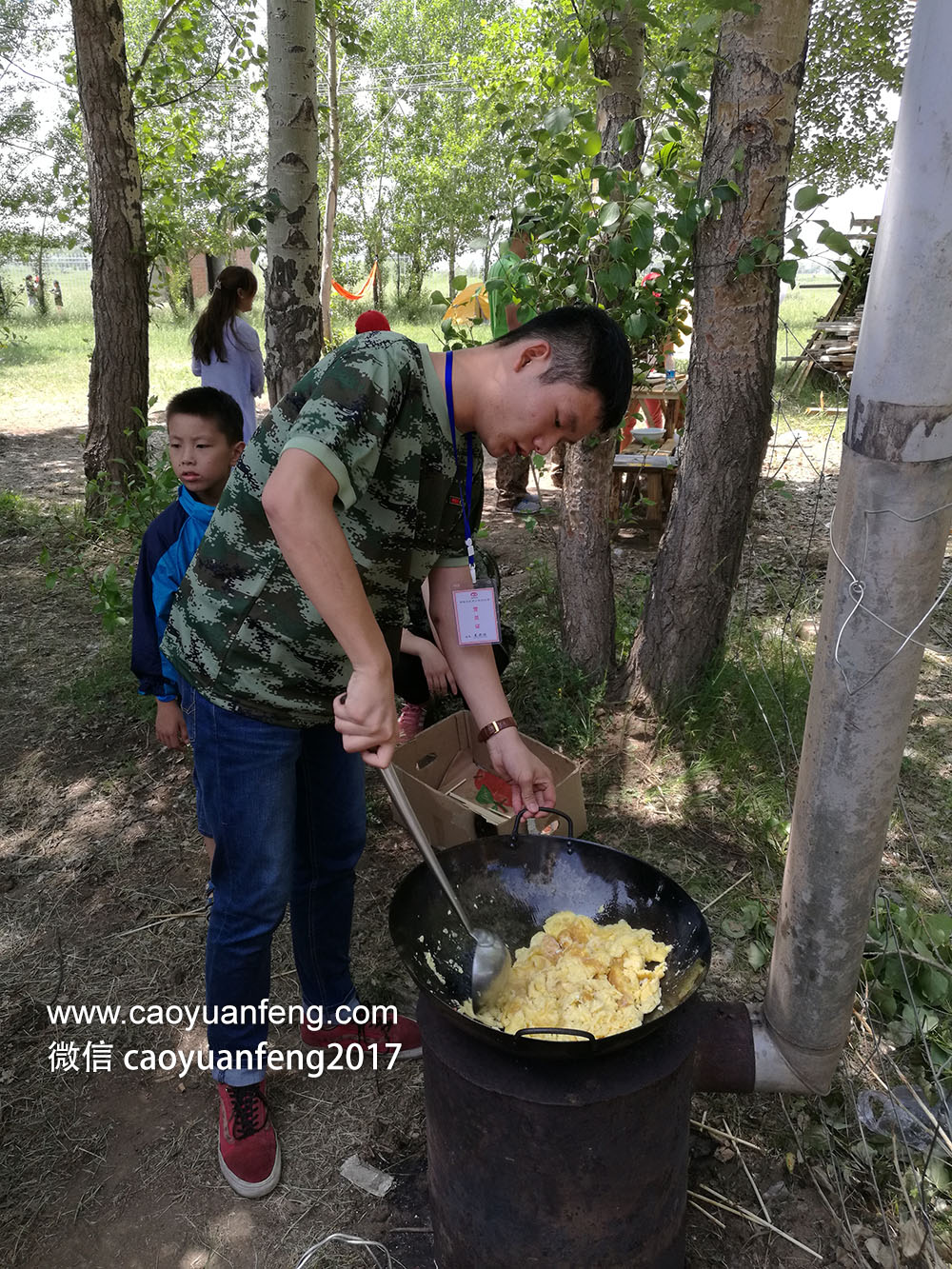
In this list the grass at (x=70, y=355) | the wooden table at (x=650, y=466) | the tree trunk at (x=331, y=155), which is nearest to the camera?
the wooden table at (x=650, y=466)

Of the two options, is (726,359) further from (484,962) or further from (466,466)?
(484,962)

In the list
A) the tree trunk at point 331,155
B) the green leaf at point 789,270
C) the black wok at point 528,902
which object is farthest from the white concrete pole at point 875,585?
the tree trunk at point 331,155

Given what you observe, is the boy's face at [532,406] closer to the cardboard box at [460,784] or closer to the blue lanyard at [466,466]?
the blue lanyard at [466,466]

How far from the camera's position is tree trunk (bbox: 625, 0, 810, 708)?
277 centimetres

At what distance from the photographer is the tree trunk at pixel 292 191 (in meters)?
3.79

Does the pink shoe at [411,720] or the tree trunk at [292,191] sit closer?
the pink shoe at [411,720]

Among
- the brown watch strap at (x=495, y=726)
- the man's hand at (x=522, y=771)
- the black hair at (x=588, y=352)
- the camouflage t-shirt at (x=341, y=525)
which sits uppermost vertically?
the black hair at (x=588, y=352)

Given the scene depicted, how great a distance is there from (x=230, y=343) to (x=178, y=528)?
345 centimetres

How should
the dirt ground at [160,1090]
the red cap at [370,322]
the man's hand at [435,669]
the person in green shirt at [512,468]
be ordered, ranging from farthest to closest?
the red cap at [370,322], the person in green shirt at [512,468], the man's hand at [435,669], the dirt ground at [160,1090]

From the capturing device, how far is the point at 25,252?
19.3 meters

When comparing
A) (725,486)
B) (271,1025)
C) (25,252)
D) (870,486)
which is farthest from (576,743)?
(25,252)

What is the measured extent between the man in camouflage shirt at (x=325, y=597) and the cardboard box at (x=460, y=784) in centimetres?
82

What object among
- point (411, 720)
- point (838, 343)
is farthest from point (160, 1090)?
point (838, 343)

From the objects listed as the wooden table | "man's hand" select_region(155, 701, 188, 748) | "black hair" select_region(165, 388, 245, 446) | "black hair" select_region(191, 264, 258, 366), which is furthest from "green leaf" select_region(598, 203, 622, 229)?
the wooden table
